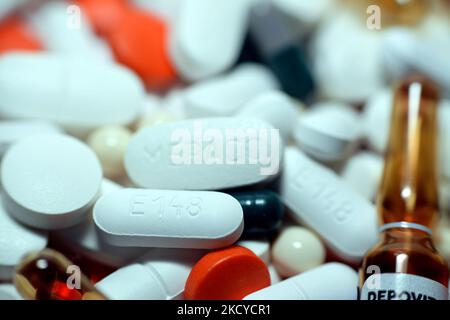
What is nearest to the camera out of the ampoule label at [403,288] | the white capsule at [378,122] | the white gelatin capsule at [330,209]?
the ampoule label at [403,288]

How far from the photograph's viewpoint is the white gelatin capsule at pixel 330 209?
0.62 meters

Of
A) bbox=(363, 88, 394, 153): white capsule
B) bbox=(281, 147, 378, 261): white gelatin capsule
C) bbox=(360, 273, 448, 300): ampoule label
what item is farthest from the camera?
bbox=(363, 88, 394, 153): white capsule

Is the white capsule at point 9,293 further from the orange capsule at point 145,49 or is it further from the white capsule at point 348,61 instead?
the white capsule at point 348,61

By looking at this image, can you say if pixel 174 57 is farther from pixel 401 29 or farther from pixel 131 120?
pixel 401 29

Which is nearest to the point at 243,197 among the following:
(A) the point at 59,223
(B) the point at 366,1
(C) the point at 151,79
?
(A) the point at 59,223

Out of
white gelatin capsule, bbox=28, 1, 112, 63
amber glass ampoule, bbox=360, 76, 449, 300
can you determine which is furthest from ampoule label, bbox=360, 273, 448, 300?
white gelatin capsule, bbox=28, 1, 112, 63

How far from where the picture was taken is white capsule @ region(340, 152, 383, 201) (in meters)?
0.71

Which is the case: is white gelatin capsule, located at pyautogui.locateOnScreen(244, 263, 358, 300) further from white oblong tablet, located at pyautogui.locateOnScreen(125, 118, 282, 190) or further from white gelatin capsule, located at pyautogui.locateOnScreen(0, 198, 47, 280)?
white gelatin capsule, located at pyautogui.locateOnScreen(0, 198, 47, 280)

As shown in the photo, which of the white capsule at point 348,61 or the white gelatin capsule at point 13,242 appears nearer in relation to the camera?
the white gelatin capsule at point 13,242

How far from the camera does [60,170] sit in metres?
0.59

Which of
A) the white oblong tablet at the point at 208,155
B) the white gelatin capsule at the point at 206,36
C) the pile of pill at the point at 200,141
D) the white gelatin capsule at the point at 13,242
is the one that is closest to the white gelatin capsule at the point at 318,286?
the pile of pill at the point at 200,141

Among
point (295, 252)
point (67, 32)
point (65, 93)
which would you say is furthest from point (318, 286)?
point (67, 32)

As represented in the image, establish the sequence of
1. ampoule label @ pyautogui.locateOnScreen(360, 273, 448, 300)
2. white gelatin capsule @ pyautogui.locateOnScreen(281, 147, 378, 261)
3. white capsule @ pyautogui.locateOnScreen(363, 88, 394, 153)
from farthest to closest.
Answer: white capsule @ pyautogui.locateOnScreen(363, 88, 394, 153)
white gelatin capsule @ pyautogui.locateOnScreen(281, 147, 378, 261)
ampoule label @ pyautogui.locateOnScreen(360, 273, 448, 300)

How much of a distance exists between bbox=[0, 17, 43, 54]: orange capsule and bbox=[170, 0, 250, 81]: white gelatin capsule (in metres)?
0.20
